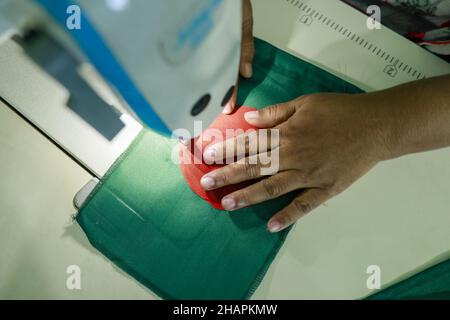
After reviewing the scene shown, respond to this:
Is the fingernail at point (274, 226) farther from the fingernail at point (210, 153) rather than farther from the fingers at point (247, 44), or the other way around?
the fingers at point (247, 44)

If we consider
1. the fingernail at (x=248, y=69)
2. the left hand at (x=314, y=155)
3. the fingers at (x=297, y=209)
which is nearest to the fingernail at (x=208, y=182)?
the left hand at (x=314, y=155)

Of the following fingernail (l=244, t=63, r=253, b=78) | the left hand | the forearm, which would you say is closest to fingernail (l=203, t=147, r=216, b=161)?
the left hand

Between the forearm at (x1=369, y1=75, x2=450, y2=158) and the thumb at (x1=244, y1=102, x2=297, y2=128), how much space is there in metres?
0.18

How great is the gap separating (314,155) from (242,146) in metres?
0.15

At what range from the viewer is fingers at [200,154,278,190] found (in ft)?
2.62

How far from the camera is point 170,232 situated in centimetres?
82

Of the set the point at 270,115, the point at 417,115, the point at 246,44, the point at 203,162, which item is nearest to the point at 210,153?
the point at 203,162

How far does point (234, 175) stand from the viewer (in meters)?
0.80

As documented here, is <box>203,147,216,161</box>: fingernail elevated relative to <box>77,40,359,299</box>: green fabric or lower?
elevated

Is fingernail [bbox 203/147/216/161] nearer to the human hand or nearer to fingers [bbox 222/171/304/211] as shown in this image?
fingers [bbox 222/171/304/211]

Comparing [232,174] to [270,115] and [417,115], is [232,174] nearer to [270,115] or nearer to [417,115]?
[270,115]

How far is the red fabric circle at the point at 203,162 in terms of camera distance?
2.69ft
